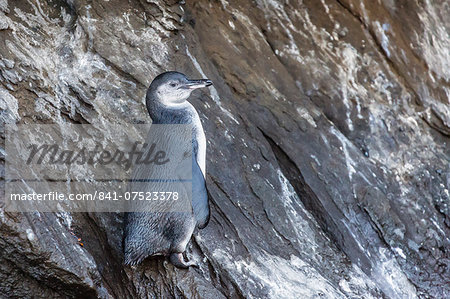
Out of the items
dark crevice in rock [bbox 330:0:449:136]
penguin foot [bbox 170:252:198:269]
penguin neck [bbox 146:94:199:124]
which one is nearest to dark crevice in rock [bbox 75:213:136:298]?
penguin foot [bbox 170:252:198:269]

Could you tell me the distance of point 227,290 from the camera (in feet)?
16.1

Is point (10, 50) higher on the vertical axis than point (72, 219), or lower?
higher

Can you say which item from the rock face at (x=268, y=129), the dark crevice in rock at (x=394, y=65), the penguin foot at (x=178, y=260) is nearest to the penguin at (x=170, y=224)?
the penguin foot at (x=178, y=260)

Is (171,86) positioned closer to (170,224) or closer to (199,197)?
(199,197)

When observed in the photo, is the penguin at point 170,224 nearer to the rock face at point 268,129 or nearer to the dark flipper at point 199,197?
the dark flipper at point 199,197

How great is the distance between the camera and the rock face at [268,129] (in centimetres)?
484

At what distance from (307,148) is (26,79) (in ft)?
9.32

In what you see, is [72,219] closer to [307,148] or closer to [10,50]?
[10,50]

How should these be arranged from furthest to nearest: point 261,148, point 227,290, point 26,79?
point 261,148
point 26,79
point 227,290

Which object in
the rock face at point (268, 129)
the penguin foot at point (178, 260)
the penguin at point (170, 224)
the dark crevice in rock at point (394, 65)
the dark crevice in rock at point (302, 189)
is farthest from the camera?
the dark crevice in rock at point (394, 65)

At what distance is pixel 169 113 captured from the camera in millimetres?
4957

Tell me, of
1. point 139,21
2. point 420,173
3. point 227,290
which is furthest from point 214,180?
point 420,173

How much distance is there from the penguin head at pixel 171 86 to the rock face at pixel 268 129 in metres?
0.82

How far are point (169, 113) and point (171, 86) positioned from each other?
0.75ft
